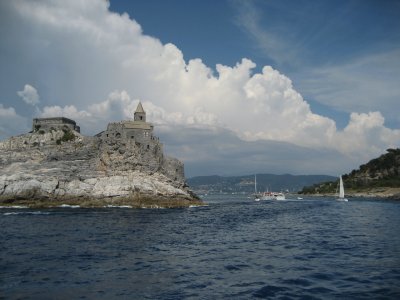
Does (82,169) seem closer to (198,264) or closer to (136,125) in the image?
(136,125)

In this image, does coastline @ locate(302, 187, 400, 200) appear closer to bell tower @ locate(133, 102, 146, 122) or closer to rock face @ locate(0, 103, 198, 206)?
bell tower @ locate(133, 102, 146, 122)

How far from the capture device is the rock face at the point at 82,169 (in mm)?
82688

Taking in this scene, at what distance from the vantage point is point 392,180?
181000mm

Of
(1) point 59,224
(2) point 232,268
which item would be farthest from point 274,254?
(1) point 59,224

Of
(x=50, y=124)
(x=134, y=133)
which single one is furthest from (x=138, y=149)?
(x=50, y=124)

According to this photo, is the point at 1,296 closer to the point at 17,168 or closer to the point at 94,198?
the point at 94,198

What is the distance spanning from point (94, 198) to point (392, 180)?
147561 millimetres

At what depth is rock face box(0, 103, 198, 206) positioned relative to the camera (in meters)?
82.7

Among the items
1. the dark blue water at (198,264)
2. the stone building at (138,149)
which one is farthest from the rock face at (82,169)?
the dark blue water at (198,264)

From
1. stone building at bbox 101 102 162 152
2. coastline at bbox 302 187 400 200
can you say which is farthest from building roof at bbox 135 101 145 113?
coastline at bbox 302 187 400 200

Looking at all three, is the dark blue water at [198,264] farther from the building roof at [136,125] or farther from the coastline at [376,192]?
the coastline at [376,192]

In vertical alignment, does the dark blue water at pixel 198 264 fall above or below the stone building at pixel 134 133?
below

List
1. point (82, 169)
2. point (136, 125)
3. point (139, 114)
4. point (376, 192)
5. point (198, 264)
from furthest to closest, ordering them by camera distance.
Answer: point (376, 192)
point (139, 114)
point (136, 125)
point (82, 169)
point (198, 264)

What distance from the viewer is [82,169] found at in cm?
8750
